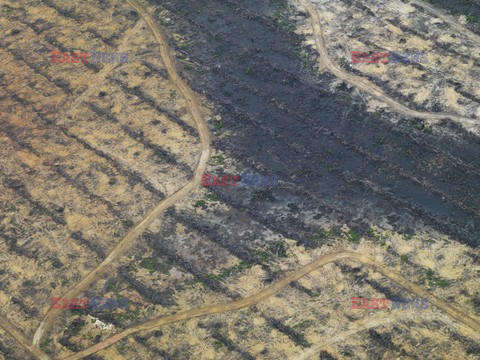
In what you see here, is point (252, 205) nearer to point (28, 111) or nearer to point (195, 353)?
point (195, 353)

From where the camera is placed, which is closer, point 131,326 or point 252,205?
point 131,326

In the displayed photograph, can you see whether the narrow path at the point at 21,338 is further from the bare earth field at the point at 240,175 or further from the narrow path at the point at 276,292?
the narrow path at the point at 276,292

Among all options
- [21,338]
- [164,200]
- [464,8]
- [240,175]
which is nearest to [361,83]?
[464,8]

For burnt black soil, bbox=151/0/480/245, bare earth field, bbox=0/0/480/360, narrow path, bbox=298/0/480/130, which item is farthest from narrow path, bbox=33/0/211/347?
narrow path, bbox=298/0/480/130

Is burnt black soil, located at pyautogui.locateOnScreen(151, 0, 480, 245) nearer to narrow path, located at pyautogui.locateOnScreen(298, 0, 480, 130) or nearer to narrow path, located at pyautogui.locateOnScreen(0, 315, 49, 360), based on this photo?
narrow path, located at pyautogui.locateOnScreen(298, 0, 480, 130)

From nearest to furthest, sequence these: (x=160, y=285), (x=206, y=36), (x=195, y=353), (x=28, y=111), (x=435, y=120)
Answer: (x=195, y=353) < (x=160, y=285) < (x=435, y=120) < (x=28, y=111) < (x=206, y=36)

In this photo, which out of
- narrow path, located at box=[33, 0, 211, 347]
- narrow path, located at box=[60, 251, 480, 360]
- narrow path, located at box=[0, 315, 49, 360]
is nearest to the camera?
narrow path, located at box=[60, 251, 480, 360]

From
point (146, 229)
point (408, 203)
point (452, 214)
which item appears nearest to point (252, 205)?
point (146, 229)
